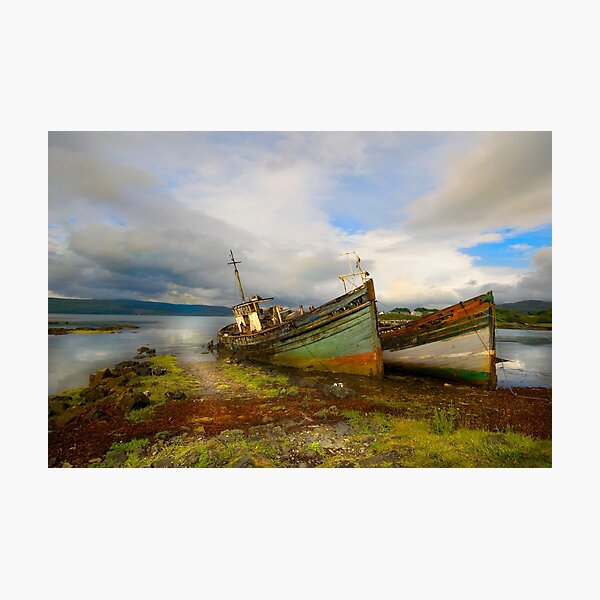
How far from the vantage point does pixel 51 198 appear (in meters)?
6.03

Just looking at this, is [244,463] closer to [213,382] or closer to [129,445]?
[129,445]

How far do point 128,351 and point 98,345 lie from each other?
1858 millimetres

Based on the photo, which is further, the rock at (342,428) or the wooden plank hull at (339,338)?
the wooden plank hull at (339,338)

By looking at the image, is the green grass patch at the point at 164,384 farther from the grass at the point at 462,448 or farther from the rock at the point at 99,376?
the grass at the point at 462,448

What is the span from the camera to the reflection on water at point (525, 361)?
10.0 meters

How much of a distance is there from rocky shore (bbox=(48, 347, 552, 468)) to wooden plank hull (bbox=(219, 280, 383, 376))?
124cm

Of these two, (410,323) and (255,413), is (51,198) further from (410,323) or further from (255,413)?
(410,323)

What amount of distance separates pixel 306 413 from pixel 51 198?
→ 7.23m

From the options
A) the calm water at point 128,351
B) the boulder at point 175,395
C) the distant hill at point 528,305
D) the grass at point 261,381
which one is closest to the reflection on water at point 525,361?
the calm water at point 128,351

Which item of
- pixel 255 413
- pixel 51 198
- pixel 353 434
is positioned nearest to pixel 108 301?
pixel 51 198

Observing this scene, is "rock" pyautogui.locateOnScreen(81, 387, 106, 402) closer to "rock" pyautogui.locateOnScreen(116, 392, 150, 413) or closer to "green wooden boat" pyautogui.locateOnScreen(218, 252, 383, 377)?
Answer: "rock" pyautogui.locateOnScreen(116, 392, 150, 413)

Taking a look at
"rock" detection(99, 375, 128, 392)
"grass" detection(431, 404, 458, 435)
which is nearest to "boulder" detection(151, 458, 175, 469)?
"rock" detection(99, 375, 128, 392)

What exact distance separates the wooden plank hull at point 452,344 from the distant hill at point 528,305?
2.21 feet

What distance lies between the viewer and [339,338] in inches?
377
